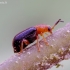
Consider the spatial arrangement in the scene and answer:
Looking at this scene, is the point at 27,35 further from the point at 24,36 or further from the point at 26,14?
the point at 26,14

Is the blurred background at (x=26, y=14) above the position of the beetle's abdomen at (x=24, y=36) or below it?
above


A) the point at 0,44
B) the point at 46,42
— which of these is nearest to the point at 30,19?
the point at 0,44

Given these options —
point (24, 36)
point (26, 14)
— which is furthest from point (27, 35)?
point (26, 14)

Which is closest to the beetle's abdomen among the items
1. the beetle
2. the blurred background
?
the beetle

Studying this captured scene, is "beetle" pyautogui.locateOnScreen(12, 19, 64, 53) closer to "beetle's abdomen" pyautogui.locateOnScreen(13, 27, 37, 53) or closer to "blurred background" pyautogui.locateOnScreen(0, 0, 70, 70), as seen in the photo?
"beetle's abdomen" pyautogui.locateOnScreen(13, 27, 37, 53)

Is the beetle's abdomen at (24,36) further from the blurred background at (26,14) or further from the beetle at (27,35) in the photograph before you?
the blurred background at (26,14)

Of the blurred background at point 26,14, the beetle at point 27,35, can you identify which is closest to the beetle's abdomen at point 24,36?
the beetle at point 27,35

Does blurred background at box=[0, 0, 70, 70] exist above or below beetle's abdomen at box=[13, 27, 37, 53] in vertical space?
above

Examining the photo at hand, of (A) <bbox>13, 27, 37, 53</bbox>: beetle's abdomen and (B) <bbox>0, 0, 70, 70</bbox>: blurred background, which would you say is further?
(B) <bbox>0, 0, 70, 70</bbox>: blurred background
